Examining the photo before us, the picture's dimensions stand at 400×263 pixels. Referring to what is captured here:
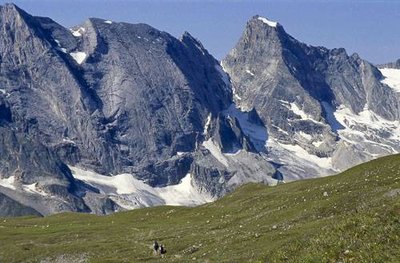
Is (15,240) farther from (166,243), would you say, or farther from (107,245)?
(166,243)

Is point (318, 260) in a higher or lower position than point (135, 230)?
higher

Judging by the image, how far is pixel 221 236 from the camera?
7181 centimetres

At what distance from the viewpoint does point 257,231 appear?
2682 inches

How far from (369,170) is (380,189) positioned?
2385cm

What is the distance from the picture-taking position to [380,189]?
68.1 metres

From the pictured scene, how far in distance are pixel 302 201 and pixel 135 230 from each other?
91.9 ft

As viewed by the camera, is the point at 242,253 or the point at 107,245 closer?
the point at 242,253

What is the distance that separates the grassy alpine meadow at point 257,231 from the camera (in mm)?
33031

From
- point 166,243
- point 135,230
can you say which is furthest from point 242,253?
point 135,230

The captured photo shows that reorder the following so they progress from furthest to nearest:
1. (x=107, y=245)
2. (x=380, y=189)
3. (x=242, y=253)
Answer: (x=107, y=245)
(x=380, y=189)
(x=242, y=253)

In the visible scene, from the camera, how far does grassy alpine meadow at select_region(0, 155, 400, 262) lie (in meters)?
33.0

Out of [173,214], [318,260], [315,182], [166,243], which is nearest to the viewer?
[318,260]

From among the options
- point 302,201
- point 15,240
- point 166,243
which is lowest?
point 15,240

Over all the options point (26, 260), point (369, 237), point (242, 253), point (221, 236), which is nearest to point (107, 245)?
point (26, 260)
